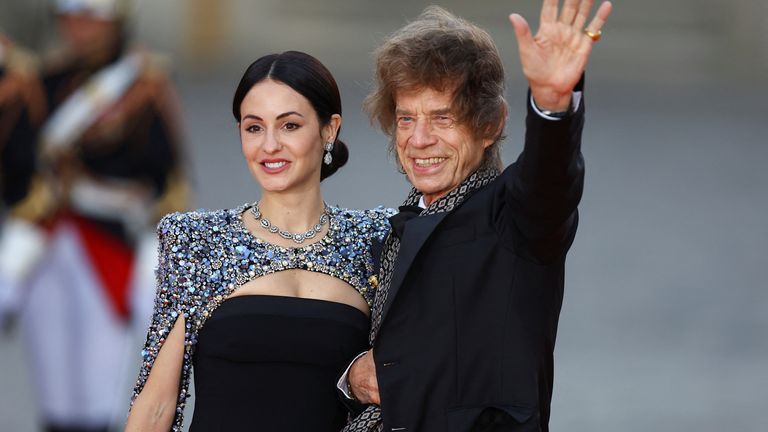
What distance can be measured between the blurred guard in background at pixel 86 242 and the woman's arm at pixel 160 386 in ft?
9.92

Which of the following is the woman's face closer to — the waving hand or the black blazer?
the black blazer

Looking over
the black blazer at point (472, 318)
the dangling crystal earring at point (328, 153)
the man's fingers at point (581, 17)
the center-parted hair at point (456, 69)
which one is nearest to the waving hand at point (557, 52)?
the man's fingers at point (581, 17)

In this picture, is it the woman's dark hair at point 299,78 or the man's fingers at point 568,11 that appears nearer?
the man's fingers at point 568,11

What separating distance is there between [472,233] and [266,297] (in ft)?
1.95

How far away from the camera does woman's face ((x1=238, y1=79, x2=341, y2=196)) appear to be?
139 inches

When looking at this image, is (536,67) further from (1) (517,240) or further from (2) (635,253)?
(2) (635,253)

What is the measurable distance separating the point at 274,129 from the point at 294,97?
0.09 metres

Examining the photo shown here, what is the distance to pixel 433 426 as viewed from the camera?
3.11 m

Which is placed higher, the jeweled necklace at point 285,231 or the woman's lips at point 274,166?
the woman's lips at point 274,166

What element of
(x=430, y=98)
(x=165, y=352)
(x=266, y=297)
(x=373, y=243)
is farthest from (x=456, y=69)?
(x=165, y=352)

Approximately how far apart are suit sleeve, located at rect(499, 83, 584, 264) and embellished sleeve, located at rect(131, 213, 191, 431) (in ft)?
2.84

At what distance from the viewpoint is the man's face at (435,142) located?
3254 millimetres

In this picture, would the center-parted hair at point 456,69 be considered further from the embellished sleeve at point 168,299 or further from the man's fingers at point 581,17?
the embellished sleeve at point 168,299

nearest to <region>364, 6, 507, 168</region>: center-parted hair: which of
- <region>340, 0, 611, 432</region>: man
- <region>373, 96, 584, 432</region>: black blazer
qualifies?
Answer: <region>340, 0, 611, 432</region>: man
